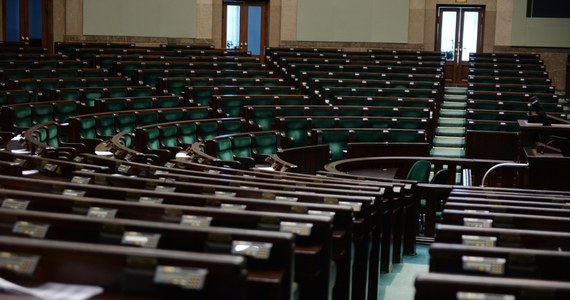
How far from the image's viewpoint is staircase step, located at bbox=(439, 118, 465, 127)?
13.9 metres

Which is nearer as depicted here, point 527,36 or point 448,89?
point 448,89

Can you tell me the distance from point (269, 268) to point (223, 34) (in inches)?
636

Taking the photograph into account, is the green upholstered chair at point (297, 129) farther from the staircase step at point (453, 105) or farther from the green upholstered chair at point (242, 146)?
the staircase step at point (453, 105)

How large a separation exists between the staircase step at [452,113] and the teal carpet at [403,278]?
318 inches

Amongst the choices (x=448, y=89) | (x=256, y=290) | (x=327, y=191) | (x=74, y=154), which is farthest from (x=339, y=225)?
(x=448, y=89)

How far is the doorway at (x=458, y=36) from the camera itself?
60.1ft

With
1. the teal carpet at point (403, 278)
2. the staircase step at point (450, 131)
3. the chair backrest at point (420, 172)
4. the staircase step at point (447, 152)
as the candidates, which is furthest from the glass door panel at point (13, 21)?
the teal carpet at point (403, 278)

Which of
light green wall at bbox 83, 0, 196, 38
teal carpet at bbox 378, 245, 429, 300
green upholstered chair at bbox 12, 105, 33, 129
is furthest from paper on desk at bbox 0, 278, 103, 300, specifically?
light green wall at bbox 83, 0, 196, 38

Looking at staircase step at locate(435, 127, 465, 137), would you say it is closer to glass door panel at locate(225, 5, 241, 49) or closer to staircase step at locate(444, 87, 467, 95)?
staircase step at locate(444, 87, 467, 95)

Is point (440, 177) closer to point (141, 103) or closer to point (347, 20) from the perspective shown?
point (141, 103)

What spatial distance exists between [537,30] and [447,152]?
6.94 m

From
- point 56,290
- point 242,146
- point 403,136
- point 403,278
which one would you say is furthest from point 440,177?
point 56,290

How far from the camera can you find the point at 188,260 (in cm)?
229

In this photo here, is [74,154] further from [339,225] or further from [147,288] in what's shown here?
[147,288]
